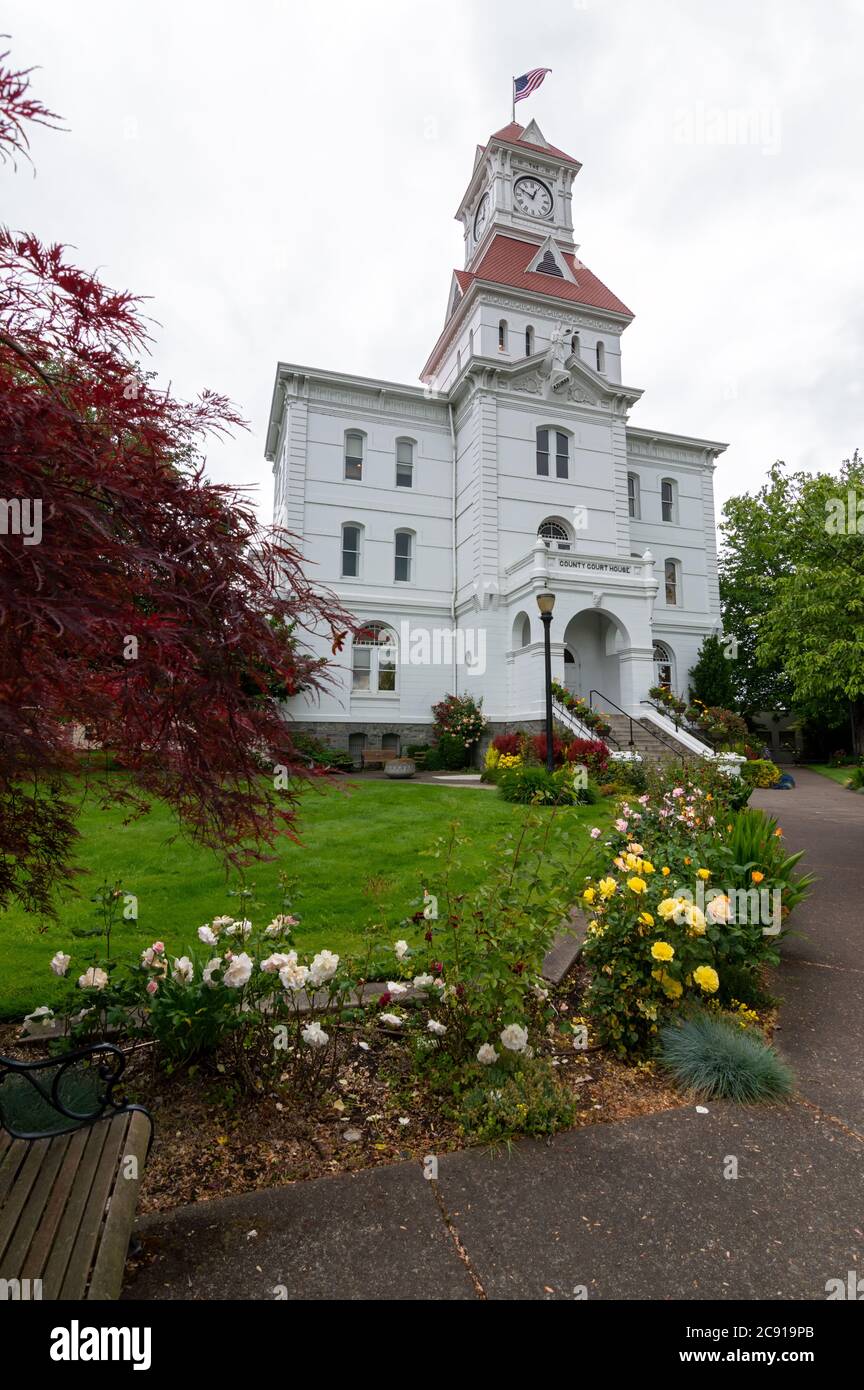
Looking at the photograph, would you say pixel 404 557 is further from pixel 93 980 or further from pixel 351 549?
pixel 93 980

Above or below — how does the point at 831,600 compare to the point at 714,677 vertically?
above

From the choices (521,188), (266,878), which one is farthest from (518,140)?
(266,878)

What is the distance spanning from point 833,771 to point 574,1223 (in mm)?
27137

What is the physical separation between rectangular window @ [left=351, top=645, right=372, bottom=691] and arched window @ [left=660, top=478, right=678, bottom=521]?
14.5 metres

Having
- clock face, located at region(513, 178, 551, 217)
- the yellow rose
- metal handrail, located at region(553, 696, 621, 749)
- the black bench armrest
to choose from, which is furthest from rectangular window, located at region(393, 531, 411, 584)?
the black bench armrest

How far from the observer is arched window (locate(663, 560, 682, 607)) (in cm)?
2680

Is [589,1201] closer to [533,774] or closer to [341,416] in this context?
[533,774]

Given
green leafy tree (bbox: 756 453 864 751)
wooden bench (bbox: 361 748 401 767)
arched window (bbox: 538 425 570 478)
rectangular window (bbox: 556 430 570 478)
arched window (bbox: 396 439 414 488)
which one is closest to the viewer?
green leafy tree (bbox: 756 453 864 751)

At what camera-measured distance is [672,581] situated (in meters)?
27.1

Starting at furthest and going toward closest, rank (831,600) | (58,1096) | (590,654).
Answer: (590,654) < (831,600) < (58,1096)

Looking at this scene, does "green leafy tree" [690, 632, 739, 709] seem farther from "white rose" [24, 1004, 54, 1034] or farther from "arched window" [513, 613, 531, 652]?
"white rose" [24, 1004, 54, 1034]

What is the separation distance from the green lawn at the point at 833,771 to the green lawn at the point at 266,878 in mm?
15484

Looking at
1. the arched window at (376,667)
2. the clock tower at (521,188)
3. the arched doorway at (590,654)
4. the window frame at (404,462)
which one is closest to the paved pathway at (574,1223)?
the arched window at (376,667)
